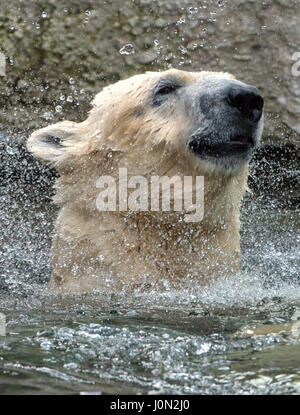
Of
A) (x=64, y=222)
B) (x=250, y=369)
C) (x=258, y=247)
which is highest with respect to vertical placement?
(x=250, y=369)

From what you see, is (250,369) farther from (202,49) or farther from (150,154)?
(202,49)

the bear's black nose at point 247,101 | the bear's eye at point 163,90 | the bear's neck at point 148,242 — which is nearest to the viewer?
the bear's black nose at point 247,101

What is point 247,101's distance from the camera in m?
3.74

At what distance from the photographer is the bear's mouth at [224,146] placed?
3.75 m

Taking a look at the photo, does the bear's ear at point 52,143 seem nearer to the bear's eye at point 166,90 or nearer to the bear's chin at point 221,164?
the bear's eye at point 166,90

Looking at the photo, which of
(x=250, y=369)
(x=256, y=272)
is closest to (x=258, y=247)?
(x=256, y=272)

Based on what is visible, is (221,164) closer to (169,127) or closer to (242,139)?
(242,139)

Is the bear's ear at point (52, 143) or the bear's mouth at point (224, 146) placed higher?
the bear's mouth at point (224, 146)

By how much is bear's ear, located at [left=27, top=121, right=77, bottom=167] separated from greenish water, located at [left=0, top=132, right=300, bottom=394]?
78 cm

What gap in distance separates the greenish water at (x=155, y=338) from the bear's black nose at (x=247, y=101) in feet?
3.02

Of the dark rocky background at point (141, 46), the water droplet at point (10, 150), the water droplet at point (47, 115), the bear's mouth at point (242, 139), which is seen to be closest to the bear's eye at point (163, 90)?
the bear's mouth at point (242, 139)

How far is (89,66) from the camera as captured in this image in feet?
17.8

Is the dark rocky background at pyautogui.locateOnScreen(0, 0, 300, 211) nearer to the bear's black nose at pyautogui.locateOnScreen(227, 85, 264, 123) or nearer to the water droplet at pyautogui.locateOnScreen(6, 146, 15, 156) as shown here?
the water droplet at pyautogui.locateOnScreen(6, 146, 15, 156)

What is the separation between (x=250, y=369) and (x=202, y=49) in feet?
11.5
